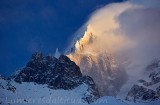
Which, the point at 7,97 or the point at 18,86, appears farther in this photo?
the point at 18,86

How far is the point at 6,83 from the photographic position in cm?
17812

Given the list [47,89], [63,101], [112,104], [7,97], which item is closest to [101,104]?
[112,104]

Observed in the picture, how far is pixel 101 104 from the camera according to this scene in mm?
182750

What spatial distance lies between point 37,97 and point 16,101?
1720 centimetres

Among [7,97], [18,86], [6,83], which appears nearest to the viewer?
[7,97]

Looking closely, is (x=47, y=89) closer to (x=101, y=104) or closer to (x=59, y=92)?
(x=59, y=92)

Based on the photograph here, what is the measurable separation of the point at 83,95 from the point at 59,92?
11.1 meters

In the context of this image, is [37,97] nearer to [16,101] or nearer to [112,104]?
[16,101]

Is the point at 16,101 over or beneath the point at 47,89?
beneath

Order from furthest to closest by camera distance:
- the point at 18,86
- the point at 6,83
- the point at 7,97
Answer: the point at 18,86, the point at 6,83, the point at 7,97

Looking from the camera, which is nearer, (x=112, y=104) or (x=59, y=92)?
(x=112, y=104)

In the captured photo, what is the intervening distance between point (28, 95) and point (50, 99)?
929 centimetres

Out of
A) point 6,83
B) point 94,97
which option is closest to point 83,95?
point 94,97

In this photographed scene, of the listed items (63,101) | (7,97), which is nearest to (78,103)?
(63,101)
